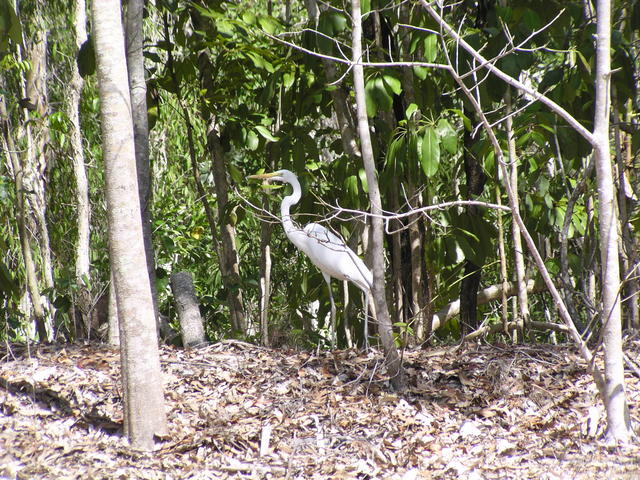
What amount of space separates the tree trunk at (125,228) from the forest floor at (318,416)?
247 mm

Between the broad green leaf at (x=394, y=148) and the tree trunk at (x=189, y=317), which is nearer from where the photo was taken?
the broad green leaf at (x=394, y=148)

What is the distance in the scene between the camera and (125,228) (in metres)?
3.12

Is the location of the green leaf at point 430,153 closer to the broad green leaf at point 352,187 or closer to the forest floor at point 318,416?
the broad green leaf at point 352,187

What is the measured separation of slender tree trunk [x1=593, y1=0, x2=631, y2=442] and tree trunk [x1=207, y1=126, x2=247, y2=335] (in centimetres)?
310

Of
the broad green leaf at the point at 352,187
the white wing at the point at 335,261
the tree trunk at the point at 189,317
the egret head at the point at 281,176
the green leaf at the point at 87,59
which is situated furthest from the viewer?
the egret head at the point at 281,176

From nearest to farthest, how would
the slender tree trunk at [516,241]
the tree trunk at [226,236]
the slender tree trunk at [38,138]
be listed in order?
1. the slender tree trunk at [516,241]
2. the tree trunk at [226,236]
3. the slender tree trunk at [38,138]

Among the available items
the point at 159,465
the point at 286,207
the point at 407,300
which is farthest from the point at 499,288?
the point at 159,465

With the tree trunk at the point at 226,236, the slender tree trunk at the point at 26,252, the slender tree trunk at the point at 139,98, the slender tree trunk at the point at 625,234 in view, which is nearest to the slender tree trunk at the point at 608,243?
the slender tree trunk at the point at 625,234

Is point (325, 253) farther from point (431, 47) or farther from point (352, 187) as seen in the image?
point (431, 47)

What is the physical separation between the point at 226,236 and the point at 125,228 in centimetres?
293

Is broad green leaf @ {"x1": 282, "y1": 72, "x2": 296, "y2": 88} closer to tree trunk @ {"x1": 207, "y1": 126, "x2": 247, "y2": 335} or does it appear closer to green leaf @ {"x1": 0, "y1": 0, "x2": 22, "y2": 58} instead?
tree trunk @ {"x1": 207, "y1": 126, "x2": 247, "y2": 335}

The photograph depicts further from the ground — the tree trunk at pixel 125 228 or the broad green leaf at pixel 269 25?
the broad green leaf at pixel 269 25

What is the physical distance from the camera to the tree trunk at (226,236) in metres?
5.67

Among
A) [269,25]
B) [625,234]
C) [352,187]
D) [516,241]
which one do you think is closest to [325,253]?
[352,187]
